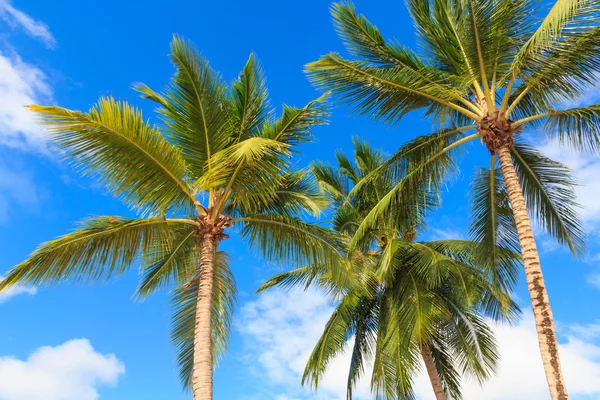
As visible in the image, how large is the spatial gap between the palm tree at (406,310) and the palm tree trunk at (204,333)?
13.6ft

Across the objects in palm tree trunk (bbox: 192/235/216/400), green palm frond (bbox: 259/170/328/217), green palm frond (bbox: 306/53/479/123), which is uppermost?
green palm frond (bbox: 306/53/479/123)

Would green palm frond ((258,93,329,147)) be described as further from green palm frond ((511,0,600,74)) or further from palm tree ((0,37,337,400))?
green palm frond ((511,0,600,74))

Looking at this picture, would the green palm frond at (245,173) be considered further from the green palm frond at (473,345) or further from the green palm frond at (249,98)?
the green palm frond at (473,345)

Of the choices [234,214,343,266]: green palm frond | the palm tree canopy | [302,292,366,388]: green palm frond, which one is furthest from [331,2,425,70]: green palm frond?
[302,292,366,388]: green palm frond

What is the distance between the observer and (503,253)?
11.9 m

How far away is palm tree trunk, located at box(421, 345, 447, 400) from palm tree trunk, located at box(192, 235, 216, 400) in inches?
313

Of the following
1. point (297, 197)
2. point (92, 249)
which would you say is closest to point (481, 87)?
point (297, 197)

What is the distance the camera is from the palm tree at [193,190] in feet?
29.0

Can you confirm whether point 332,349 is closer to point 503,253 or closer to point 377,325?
point 377,325

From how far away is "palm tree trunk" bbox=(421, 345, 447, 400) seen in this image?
14805mm

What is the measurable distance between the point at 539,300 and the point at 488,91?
4.05 m

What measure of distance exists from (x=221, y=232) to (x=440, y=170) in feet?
16.5

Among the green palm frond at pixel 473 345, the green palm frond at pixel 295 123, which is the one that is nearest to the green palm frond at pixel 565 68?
the green palm frond at pixel 295 123

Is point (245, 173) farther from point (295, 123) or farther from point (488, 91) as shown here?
point (488, 91)
